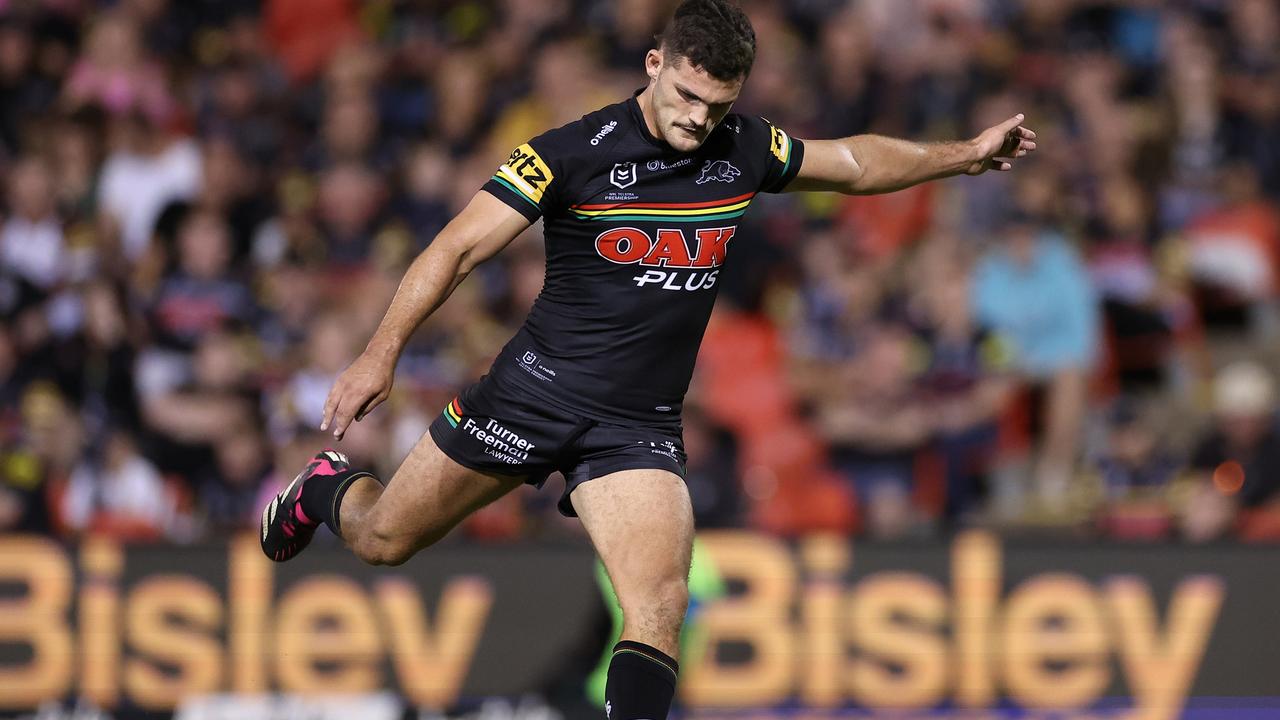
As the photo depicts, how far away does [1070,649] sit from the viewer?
10.6m

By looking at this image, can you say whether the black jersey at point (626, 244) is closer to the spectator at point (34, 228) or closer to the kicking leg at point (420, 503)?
the kicking leg at point (420, 503)

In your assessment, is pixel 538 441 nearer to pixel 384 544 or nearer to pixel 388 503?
pixel 388 503

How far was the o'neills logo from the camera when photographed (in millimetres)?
6422

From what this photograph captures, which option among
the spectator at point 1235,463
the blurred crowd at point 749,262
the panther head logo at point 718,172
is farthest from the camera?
the blurred crowd at point 749,262

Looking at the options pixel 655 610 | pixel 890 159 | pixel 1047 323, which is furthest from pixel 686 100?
pixel 1047 323

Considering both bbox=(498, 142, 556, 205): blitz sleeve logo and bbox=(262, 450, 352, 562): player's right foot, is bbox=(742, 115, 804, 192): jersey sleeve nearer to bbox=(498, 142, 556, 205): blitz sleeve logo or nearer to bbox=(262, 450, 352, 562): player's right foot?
bbox=(498, 142, 556, 205): blitz sleeve logo

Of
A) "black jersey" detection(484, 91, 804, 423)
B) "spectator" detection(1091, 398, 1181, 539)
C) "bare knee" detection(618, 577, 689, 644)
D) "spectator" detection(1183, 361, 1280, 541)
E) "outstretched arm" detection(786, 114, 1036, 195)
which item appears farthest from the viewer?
"spectator" detection(1091, 398, 1181, 539)

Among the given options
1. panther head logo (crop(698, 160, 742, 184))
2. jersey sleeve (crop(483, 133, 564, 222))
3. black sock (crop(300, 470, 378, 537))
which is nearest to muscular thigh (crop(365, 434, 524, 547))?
black sock (crop(300, 470, 378, 537))

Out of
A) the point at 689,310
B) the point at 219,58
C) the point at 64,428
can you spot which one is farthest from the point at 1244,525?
the point at 219,58

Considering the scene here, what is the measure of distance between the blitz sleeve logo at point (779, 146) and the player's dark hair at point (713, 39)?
514 millimetres

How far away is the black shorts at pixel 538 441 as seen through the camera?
21.4 ft

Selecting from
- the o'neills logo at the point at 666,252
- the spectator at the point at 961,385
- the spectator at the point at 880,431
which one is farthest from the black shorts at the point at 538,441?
the spectator at the point at 961,385

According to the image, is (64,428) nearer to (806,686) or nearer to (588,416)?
(806,686)

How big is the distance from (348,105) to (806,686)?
5316mm
